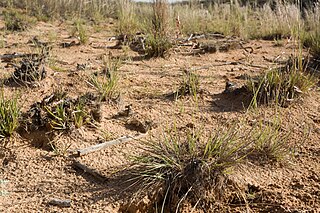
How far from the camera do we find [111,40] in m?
5.75

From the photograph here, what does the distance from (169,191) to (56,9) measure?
921 cm

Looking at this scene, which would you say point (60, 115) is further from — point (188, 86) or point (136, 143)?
point (188, 86)

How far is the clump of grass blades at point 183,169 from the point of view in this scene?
1.92 m

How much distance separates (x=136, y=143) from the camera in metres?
2.39

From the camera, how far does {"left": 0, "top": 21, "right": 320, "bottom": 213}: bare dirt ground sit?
190cm

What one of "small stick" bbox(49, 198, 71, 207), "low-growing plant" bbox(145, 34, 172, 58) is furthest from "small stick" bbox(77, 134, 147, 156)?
"low-growing plant" bbox(145, 34, 172, 58)

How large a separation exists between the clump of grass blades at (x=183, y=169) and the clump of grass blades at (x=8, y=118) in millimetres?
950

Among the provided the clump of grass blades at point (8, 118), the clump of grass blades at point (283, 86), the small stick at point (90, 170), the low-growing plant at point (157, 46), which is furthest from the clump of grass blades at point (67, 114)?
the low-growing plant at point (157, 46)

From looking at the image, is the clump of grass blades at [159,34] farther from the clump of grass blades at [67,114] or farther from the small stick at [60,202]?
the small stick at [60,202]

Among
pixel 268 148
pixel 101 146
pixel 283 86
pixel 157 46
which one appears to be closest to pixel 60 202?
pixel 101 146

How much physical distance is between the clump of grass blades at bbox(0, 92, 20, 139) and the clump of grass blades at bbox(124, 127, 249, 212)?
3.12 ft

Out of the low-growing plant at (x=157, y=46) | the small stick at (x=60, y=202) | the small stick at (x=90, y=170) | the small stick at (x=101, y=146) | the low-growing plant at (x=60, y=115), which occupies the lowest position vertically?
the small stick at (x=60, y=202)

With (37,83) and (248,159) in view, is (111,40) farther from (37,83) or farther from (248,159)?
(248,159)

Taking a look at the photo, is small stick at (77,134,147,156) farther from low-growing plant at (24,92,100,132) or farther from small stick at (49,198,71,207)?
small stick at (49,198,71,207)
